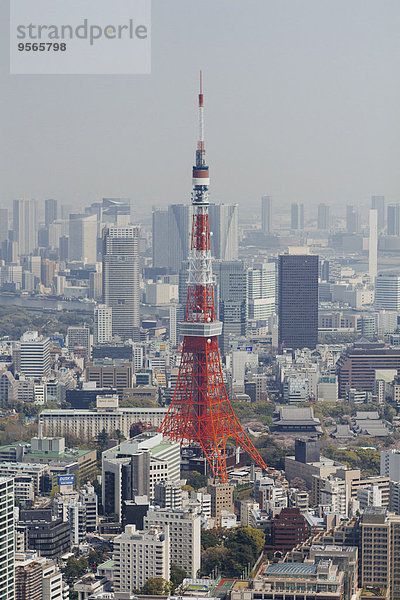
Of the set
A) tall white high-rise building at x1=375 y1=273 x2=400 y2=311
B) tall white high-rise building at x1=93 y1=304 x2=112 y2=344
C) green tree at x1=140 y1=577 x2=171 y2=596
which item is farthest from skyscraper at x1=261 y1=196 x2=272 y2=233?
green tree at x1=140 y1=577 x2=171 y2=596

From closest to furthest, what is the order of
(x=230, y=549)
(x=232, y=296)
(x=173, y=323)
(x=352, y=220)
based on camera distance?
(x=230, y=549) < (x=352, y=220) < (x=232, y=296) < (x=173, y=323)

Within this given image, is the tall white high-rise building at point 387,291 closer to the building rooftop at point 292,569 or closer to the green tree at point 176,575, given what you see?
the green tree at point 176,575

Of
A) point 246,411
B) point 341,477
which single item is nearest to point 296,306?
point 246,411

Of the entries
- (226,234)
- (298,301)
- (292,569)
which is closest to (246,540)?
(292,569)

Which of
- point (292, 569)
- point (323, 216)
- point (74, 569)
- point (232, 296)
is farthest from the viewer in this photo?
point (232, 296)

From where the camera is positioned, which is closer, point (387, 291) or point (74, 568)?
point (74, 568)

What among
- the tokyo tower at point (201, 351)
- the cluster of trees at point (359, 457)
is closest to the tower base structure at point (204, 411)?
the tokyo tower at point (201, 351)

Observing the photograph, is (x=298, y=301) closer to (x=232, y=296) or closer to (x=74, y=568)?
(x=232, y=296)

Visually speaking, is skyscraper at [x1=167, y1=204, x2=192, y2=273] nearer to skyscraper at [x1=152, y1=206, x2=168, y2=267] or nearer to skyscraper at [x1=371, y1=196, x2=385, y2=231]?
skyscraper at [x1=152, y1=206, x2=168, y2=267]
